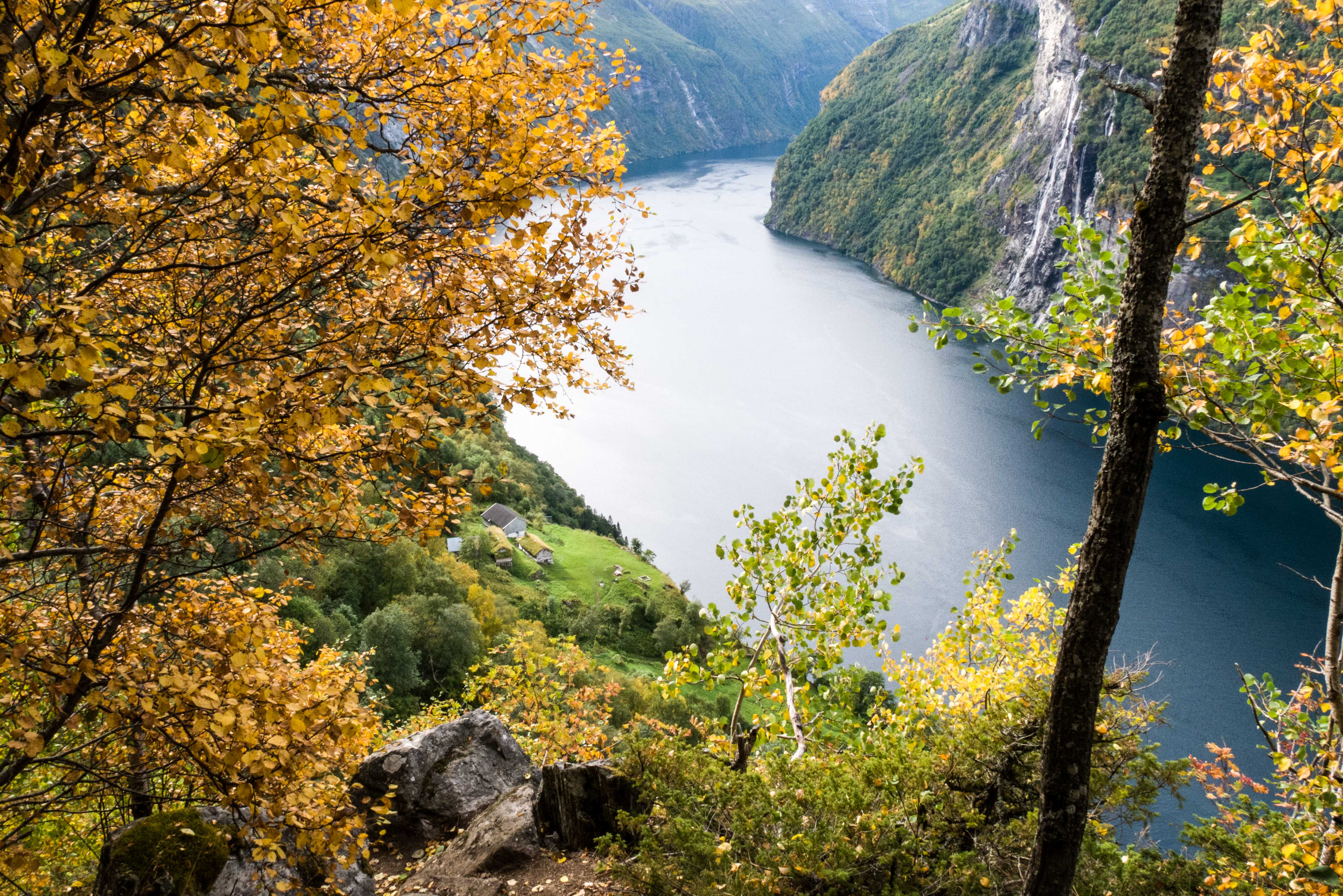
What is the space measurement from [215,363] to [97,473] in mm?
1724

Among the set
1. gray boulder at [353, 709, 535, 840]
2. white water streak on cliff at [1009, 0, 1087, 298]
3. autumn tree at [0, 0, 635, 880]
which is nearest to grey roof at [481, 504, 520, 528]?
gray boulder at [353, 709, 535, 840]

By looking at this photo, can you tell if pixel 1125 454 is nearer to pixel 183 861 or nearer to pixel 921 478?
pixel 183 861

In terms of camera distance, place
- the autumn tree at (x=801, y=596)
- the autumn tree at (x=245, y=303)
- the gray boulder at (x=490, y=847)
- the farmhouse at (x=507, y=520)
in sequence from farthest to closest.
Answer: the farmhouse at (x=507, y=520), the gray boulder at (x=490, y=847), the autumn tree at (x=801, y=596), the autumn tree at (x=245, y=303)

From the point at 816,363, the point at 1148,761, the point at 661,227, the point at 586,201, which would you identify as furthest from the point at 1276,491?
the point at 661,227

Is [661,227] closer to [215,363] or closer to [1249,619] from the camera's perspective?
[1249,619]

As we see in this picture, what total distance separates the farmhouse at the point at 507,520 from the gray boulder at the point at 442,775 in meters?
41.5

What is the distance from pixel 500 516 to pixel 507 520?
0.89 metres

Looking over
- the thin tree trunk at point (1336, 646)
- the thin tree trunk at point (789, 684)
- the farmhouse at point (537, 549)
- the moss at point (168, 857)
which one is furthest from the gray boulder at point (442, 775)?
the farmhouse at point (537, 549)

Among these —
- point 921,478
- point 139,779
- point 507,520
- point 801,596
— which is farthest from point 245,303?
point 921,478

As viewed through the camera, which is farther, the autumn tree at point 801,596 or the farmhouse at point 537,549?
the farmhouse at point 537,549

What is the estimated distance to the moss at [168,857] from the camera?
5434 millimetres

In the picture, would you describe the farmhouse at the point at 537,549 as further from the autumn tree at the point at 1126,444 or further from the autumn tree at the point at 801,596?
the autumn tree at the point at 1126,444

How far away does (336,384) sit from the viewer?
3047mm

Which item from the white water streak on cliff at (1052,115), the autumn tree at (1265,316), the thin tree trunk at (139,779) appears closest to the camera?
the autumn tree at (1265,316)
